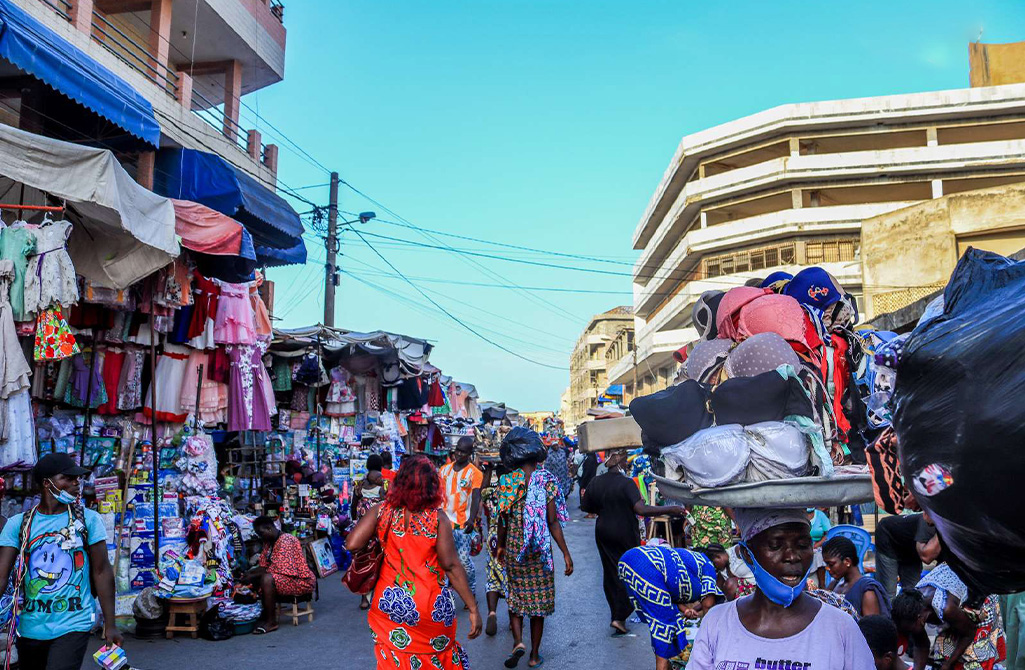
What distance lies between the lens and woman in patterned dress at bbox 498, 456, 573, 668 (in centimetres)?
697

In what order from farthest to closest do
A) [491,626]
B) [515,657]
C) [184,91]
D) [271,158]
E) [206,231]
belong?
1. [271,158]
2. [184,91]
3. [491,626]
4. [206,231]
5. [515,657]

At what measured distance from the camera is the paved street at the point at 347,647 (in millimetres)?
6918

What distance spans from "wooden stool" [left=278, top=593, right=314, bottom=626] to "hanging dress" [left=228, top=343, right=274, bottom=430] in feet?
7.97

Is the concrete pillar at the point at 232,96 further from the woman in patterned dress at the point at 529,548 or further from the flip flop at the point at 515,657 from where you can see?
the flip flop at the point at 515,657

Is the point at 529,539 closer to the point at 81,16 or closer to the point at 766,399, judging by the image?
the point at 766,399

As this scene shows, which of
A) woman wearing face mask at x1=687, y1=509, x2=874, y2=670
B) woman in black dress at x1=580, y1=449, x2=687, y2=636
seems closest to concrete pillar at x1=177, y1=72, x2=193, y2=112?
woman in black dress at x1=580, y1=449, x2=687, y2=636

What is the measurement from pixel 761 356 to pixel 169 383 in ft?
26.4

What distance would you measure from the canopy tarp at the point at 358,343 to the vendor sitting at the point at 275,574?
400 cm

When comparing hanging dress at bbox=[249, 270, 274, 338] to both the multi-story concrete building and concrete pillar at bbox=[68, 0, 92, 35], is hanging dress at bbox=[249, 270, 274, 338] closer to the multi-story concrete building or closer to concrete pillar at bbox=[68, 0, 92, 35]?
concrete pillar at bbox=[68, 0, 92, 35]

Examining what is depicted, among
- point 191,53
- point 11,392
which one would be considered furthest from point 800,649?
point 191,53

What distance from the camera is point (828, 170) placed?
34.2 m

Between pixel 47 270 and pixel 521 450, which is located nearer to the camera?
pixel 47 270

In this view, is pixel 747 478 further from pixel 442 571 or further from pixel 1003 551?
pixel 442 571

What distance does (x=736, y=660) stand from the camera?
2445 mm
